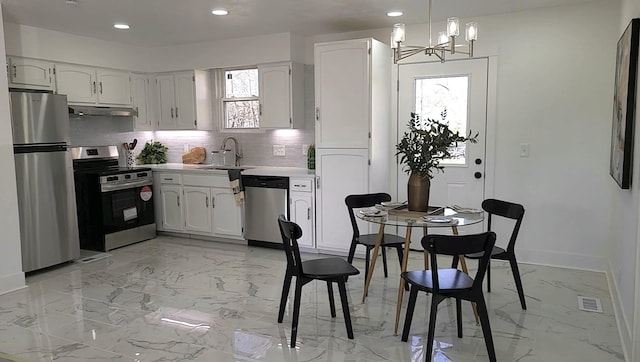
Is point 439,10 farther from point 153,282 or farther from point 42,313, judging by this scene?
point 42,313

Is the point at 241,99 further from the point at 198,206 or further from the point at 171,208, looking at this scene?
the point at 171,208

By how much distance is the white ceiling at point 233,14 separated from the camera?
4.06 metres

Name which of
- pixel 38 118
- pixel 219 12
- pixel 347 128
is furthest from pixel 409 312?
pixel 38 118

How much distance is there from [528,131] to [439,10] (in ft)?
4.80

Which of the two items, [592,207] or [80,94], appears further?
[80,94]

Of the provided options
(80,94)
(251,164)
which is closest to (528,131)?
(251,164)

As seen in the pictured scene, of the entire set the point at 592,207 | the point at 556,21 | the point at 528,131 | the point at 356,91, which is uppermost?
the point at 556,21

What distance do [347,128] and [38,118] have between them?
2.98 m

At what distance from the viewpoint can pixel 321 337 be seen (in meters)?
3.10

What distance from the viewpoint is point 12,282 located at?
13.3 feet

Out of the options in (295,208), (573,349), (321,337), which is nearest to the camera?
(573,349)

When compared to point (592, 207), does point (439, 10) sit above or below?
above

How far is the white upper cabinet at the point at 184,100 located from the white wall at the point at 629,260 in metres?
4.66

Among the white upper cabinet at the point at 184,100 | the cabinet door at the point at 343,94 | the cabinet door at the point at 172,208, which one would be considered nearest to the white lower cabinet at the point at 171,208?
the cabinet door at the point at 172,208
